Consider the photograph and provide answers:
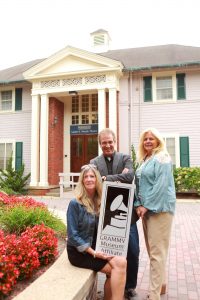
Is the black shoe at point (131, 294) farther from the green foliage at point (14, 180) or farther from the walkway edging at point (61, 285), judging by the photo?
the green foliage at point (14, 180)

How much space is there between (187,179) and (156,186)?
408 inches

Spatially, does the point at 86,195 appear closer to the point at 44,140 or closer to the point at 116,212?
Result: the point at 116,212

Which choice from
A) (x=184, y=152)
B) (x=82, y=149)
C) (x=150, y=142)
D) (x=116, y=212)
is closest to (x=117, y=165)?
(x=150, y=142)

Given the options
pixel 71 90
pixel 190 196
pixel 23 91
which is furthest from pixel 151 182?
pixel 23 91

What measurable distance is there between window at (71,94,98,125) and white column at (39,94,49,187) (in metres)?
2.06

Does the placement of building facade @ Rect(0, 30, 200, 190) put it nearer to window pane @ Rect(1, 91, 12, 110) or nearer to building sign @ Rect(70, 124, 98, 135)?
building sign @ Rect(70, 124, 98, 135)

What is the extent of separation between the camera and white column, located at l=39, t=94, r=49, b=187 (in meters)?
14.5

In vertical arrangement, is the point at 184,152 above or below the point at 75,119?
below

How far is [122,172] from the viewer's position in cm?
348

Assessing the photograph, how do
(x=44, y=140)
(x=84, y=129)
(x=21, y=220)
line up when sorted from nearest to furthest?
(x=21, y=220) < (x=44, y=140) < (x=84, y=129)

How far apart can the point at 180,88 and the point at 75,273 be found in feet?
42.4

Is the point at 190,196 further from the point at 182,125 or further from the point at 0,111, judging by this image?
the point at 0,111

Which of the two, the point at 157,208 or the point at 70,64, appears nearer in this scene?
the point at 157,208

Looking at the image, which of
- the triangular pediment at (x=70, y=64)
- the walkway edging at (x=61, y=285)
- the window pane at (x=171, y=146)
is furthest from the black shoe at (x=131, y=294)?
the triangular pediment at (x=70, y=64)
